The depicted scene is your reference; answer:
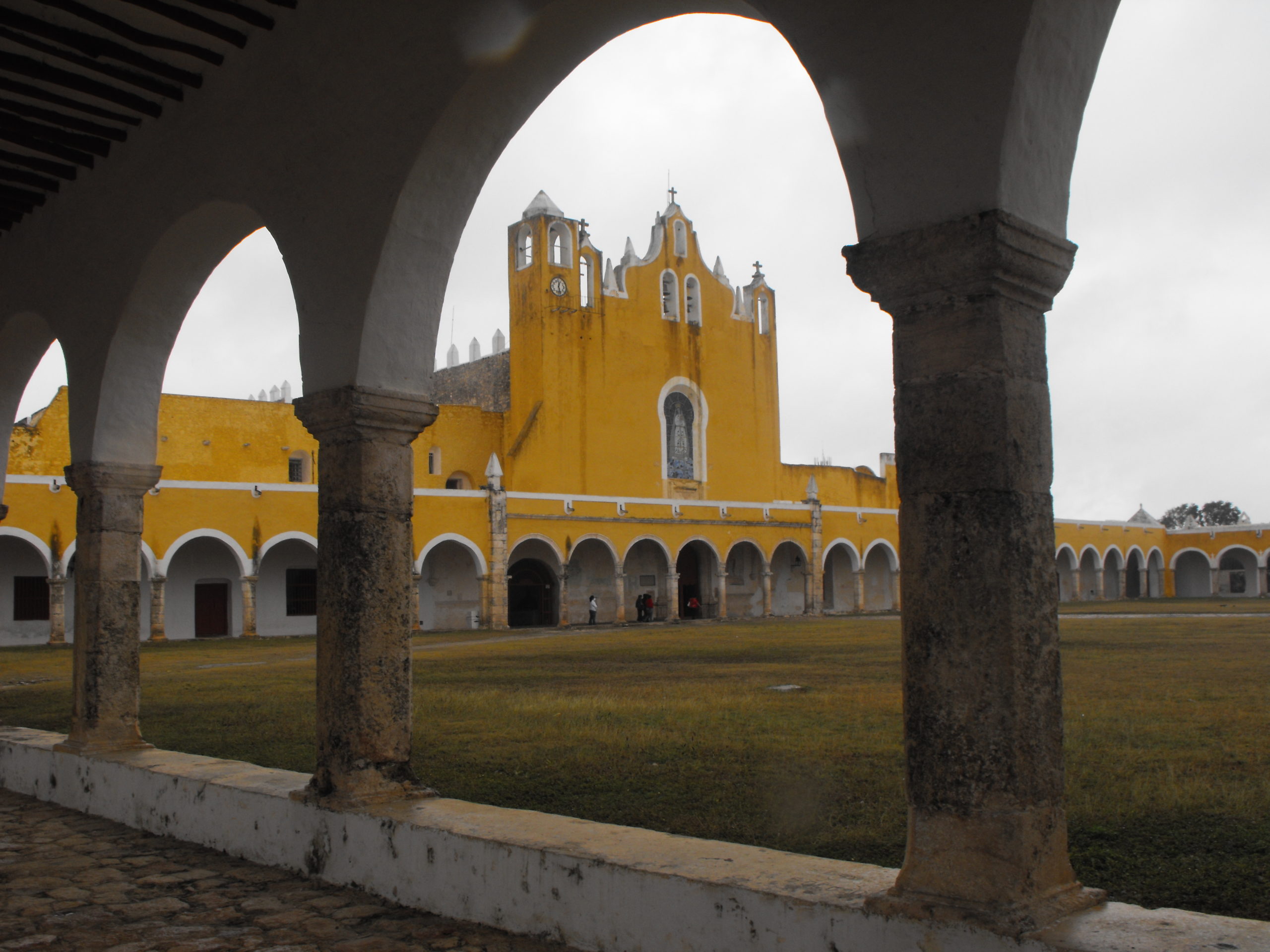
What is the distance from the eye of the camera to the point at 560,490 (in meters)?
30.5

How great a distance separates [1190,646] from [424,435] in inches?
779

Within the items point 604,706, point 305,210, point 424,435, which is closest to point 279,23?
point 305,210

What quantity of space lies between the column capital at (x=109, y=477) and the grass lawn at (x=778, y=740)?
1.78m

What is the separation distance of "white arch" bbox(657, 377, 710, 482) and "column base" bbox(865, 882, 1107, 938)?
30.5 m

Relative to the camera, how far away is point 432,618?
87.5 ft

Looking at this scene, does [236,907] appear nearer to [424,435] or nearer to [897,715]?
[897,715]

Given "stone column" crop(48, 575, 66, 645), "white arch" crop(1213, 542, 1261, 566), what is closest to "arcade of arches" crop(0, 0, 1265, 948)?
"stone column" crop(48, 575, 66, 645)

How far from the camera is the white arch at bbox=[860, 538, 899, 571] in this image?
33750mm

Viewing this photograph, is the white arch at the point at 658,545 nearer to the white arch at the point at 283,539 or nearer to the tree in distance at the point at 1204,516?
the white arch at the point at 283,539


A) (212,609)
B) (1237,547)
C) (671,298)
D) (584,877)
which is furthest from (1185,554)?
(584,877)

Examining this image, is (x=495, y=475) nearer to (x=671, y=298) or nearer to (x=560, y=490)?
(x=560, y=490)

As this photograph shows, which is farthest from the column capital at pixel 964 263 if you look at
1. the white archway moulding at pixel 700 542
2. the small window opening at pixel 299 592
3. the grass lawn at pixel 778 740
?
the white archway moulding at pixel 700 542

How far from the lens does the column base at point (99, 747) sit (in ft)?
18.5

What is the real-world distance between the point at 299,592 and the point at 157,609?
11.8 feet
